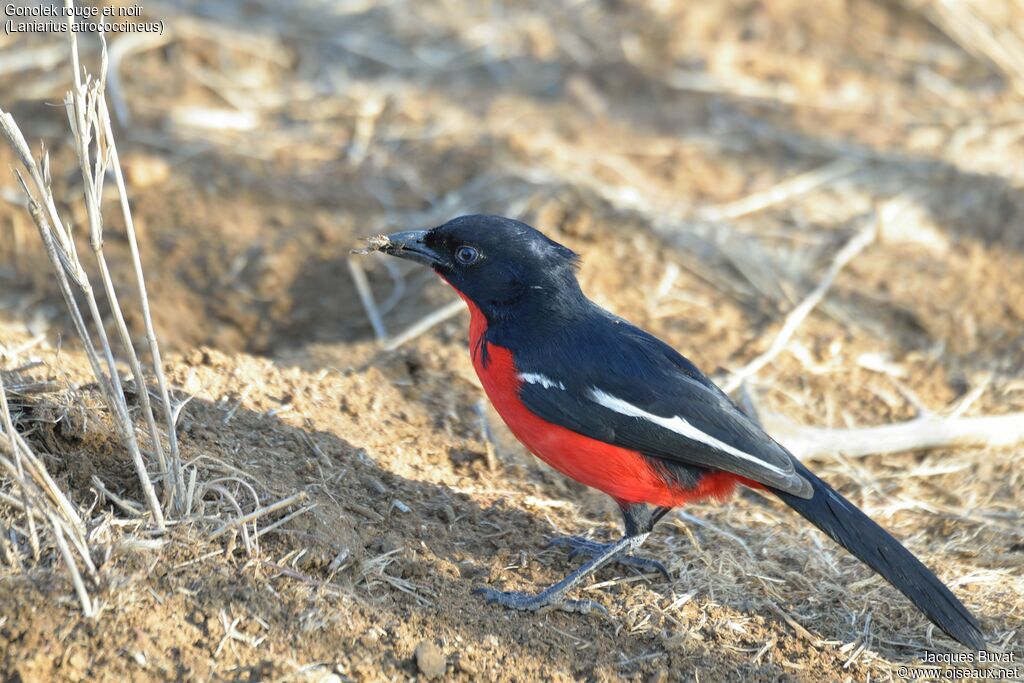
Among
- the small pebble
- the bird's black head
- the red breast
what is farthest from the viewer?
the bird's black head

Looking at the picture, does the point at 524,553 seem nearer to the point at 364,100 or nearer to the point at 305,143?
the point at 305,143

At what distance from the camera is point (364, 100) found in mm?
8211

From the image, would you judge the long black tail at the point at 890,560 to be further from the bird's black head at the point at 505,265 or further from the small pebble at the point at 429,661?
the small pebble at the point at 429,661

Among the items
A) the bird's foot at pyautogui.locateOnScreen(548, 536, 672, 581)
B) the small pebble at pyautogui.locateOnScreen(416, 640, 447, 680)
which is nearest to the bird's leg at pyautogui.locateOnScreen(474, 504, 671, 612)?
the bird's foot at pyautogui.locateOnScreen(548, 536, 672, 581)

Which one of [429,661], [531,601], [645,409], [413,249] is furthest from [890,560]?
[413,249]

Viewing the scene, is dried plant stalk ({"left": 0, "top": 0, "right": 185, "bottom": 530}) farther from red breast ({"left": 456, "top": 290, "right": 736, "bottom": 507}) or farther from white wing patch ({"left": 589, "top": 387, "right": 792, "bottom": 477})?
white wing patch ({"left": 589, "top": 387, "right": 792, "bottom": 477})

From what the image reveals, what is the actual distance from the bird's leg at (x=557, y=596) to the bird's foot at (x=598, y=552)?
0.50 ft

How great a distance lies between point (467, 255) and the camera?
4.31 metres

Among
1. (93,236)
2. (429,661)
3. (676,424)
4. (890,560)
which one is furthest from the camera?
(676,424)

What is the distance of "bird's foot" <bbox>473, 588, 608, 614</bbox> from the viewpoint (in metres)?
3.75

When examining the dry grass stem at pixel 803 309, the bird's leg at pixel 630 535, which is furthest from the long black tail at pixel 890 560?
the dry grass stem at pixel 803 309

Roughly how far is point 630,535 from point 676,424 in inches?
20.9

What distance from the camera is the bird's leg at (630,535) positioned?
413cm

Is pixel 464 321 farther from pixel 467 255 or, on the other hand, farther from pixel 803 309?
pixel 803 309
